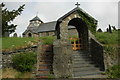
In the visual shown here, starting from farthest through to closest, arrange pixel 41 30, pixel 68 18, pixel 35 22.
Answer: pixel 35 22 → pixel 41 30 → pixel 68 18

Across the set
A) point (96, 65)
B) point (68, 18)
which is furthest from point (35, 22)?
point (96, 65)

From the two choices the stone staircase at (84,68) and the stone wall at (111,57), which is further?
the stone wall at (111,57)

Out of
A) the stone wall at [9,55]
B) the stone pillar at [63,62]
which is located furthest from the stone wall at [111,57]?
the stone wall at [9,55]

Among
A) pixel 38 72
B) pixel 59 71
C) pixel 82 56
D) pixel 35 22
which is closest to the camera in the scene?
pixel 59 71

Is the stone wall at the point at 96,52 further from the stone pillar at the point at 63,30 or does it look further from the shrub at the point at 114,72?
the stone pillar at the point at 63,30

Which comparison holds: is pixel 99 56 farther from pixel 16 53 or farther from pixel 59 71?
pixel 16 53

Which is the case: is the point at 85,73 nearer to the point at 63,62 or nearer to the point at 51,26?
the point at 63,62

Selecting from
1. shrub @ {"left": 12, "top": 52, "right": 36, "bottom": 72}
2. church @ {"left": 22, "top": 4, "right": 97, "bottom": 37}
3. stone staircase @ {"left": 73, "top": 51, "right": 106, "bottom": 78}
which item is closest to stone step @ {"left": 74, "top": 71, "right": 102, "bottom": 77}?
stone staircase @ {"left": 73, "top": 51, "right": 106, "bottom": 78}

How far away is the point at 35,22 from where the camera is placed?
4634cm

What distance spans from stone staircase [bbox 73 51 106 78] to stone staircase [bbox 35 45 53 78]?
172cm

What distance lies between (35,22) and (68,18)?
3761cm

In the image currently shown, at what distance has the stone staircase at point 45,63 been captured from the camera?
23.6 feet

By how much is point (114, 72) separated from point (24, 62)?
19.0 ft

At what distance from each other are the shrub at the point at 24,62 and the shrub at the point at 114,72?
5.00m
